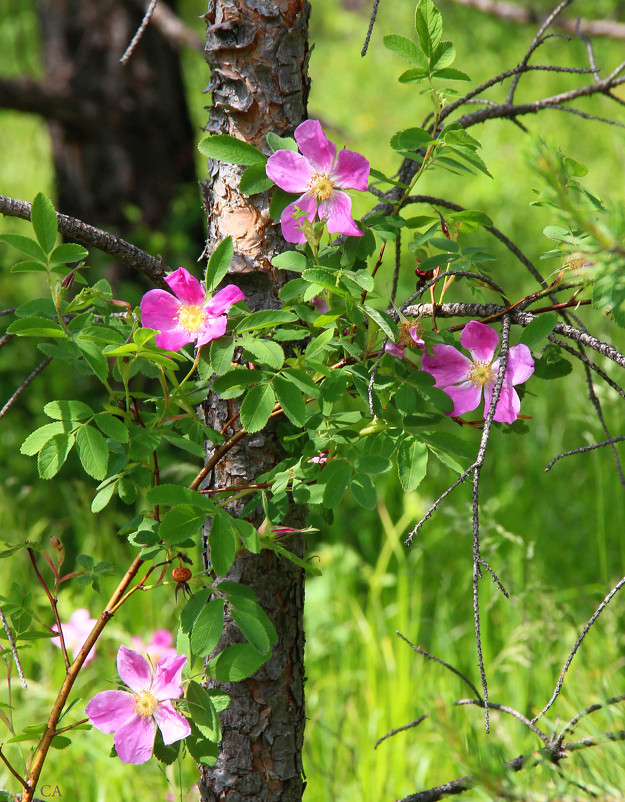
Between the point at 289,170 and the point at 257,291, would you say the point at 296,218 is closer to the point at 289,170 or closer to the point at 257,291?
the point at 289,170

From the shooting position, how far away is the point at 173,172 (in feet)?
9.87

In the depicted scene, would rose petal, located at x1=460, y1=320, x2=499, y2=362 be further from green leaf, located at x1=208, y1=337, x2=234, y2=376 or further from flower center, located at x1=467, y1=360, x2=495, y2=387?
green leaf, located at x1=208, y1=337, x2=234, y2=376

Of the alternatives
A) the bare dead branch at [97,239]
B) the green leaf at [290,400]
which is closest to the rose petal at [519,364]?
the green leaf at [290,400]

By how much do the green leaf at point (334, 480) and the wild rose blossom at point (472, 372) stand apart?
137mm

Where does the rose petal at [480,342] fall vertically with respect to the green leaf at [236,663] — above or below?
above

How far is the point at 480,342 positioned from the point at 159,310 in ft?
1.12

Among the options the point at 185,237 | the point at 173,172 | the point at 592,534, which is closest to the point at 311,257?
the point at 592,534

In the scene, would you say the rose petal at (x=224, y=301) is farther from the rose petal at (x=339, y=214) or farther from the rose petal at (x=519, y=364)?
the rose petal at (x=519, y=364)

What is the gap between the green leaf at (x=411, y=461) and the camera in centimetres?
78

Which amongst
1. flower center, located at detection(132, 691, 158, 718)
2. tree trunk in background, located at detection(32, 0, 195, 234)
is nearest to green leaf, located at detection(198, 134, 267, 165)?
flower center, located at detection(132, 691, 158, 718)

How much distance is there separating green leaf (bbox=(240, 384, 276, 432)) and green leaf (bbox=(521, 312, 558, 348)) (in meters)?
0.27

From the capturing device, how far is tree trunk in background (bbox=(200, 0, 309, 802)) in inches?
35.7

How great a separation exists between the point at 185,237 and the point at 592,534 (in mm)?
1706

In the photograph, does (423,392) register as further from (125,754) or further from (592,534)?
(592,534)
